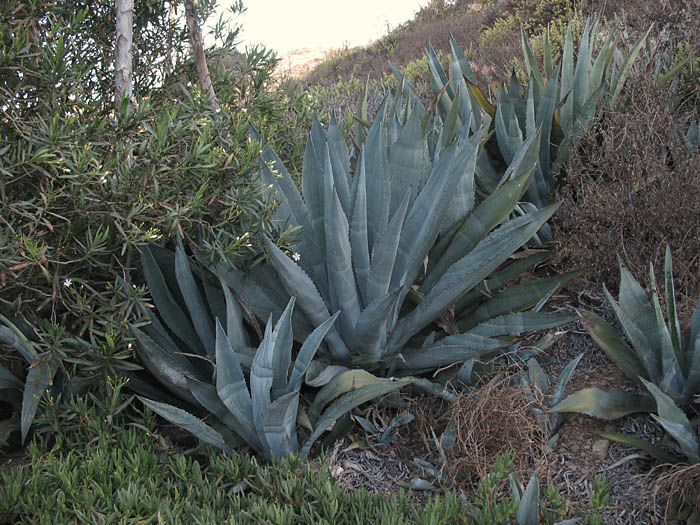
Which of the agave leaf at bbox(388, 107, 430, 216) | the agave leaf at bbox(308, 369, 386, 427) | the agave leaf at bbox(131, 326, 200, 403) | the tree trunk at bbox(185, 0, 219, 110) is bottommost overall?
the agave leaf at bbox(308, 369, 386, 427)

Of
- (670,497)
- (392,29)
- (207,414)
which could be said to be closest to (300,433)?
(207,414)

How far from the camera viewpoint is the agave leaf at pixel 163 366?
2.64 metres

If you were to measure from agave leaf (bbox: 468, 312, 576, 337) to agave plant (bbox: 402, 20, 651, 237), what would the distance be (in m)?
0.90

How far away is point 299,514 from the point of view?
2033 millimetres

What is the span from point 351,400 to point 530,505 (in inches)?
30.8

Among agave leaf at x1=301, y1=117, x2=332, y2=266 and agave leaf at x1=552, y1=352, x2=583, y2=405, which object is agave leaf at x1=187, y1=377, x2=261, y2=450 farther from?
agave leaf at x1=552, y1=352, x2=583, y2=405

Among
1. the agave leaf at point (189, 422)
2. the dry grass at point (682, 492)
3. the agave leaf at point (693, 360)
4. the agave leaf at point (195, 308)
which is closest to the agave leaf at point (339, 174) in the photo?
the agave leaf at point (195, 308)

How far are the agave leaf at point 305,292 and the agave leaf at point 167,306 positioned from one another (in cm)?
54

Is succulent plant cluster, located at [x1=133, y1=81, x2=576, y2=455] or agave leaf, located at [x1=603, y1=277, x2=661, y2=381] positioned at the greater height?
succulent plant cluster, located at [x1=133, y1=81, x2=576, y2=455]

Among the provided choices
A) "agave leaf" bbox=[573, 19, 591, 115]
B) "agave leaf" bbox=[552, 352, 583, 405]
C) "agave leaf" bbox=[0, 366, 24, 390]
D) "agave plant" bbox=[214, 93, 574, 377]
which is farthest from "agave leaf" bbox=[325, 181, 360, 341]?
"agave leaf" bbox=[573, 19, 591, 115]

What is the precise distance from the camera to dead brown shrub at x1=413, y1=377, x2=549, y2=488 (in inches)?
94.1

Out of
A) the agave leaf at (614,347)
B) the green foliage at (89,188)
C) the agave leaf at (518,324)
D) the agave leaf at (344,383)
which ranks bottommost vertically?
the agave leaf at (614,347)

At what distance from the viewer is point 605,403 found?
2527 mm

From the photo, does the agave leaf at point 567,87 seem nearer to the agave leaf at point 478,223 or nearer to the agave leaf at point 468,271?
the agave leaf at point 478,223
